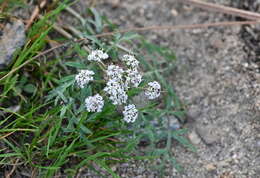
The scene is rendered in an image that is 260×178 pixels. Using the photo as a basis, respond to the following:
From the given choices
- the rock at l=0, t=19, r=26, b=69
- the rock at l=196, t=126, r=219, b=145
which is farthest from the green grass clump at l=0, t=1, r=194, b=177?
the rock at l=196, t=126, r=219, b=145

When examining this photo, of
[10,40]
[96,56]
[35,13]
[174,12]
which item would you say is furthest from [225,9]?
[10,40]

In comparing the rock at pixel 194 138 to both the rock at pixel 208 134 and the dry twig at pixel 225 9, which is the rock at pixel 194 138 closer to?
the rock at pixel 208 134

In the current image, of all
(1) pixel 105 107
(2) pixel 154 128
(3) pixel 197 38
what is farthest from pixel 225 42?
(1) pixel 105 107

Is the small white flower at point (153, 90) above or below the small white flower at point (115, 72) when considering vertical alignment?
below

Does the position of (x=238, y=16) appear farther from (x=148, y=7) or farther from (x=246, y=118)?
(x=246, y=118)

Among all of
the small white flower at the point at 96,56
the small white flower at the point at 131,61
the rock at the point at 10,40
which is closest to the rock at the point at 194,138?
the small white flower at the point at 131,61

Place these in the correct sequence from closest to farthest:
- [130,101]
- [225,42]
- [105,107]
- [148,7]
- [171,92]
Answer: [105,107] < [130,101] < [171,92] < [225,42] < [148,7]
